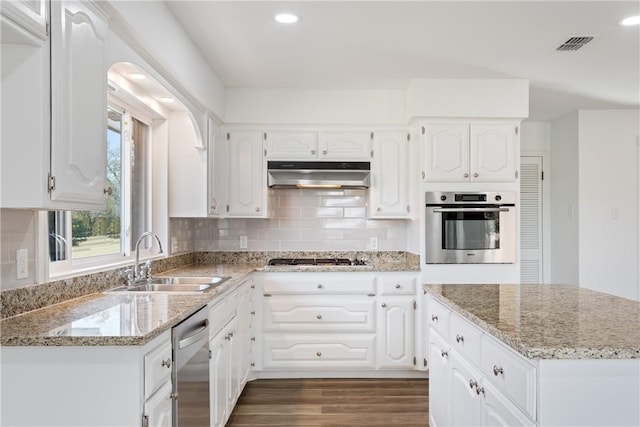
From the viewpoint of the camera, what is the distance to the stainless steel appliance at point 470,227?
3619mm

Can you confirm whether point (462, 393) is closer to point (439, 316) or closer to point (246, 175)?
point (439, 316)

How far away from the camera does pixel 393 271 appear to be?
3.58 meters

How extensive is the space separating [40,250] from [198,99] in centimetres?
159

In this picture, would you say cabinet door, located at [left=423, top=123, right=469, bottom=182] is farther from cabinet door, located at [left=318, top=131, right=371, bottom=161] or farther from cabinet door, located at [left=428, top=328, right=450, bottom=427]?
cabinet door, located at [left=428, top=328, right=450, bottom=427]

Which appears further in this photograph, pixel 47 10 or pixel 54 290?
pixel 54 290

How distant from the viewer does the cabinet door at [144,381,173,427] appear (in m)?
1.49

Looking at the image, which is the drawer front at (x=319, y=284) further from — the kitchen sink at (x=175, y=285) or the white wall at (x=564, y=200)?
the white wall at (x=564, y=200)

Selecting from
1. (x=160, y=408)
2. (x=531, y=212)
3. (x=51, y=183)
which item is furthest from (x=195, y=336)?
(x=531, y=212)

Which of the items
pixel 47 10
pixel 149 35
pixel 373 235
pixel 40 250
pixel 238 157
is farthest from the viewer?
pixel 373 235

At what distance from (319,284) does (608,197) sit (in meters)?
3.19

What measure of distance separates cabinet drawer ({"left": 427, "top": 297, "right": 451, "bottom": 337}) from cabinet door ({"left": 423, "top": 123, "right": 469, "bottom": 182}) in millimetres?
1482

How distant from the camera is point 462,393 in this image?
6.20 feet

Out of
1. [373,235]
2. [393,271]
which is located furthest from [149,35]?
[373,235]

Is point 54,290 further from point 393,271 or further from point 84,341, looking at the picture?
point 393,271
